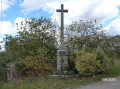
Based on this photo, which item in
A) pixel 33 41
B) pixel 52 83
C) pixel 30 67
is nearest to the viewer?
pixel 52 83

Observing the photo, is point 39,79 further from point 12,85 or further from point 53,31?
point 53,31

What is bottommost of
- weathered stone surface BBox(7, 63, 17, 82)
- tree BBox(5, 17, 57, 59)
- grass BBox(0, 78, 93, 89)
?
grass BBox(0, 78, 93, 89)

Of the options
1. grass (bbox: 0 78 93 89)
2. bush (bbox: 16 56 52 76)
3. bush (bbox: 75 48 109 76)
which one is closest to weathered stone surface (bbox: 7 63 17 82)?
bush (bbox: 16 56 52 76)

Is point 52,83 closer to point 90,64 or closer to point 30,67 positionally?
point 30,67

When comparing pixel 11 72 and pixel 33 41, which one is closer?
pixel 11 72

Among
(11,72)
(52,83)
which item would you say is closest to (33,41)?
(11,72)

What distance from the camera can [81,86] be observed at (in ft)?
18.9

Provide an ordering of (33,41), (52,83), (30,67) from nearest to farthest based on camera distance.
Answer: (52,83)
(30,67)
(33,41)

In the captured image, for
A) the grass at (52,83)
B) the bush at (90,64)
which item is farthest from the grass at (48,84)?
the bush at (90,64)

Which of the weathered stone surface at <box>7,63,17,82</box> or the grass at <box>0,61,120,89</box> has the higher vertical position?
the weathered stone surface at <box>7,63,17,82</box>

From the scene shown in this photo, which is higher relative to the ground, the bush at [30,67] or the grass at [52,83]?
the bush at [30,67]

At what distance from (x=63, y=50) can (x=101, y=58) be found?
2226 millimetres

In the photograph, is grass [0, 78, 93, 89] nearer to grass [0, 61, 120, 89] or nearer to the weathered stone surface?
grass [0, 61, 120, 89]

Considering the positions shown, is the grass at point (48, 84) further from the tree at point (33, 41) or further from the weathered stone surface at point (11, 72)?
the tree at point (33, 41)
